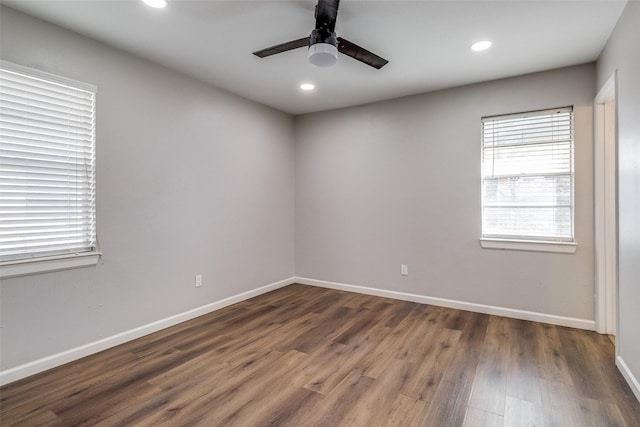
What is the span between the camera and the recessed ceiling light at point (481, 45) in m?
2.69

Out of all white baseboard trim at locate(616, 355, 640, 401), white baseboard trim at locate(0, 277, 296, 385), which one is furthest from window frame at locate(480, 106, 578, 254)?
white baseboard trim at locate(0, 277, 296, 385)

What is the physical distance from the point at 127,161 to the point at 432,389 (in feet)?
10.2

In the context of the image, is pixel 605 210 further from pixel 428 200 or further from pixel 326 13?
pixel 326 13

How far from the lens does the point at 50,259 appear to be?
2.41 m

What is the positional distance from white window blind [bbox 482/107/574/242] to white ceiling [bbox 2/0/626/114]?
568 millimetres

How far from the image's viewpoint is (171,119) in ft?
10.7

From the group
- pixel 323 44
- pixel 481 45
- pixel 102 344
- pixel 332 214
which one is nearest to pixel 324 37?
pixel 323 44

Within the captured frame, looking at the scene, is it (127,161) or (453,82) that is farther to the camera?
(453,82)

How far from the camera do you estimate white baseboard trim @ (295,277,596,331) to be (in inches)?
126

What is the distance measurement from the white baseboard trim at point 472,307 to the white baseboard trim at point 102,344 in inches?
57.7

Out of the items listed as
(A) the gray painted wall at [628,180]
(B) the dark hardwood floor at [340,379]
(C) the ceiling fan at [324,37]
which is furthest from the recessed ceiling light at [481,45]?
(B) the dark hardwood floor at [340,379]

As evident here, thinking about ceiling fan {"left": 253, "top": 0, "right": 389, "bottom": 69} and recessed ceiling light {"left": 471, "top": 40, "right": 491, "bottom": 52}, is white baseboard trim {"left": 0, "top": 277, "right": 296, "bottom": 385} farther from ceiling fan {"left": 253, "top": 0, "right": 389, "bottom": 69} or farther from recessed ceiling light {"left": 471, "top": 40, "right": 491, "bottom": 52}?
recessed ceiling light {"left": 471, "top": 40, "right": 491, "bottom": 52}

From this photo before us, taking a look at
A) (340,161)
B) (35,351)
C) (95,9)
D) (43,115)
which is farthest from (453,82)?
(35,351)

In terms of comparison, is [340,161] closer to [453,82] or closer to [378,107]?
[378,107]
